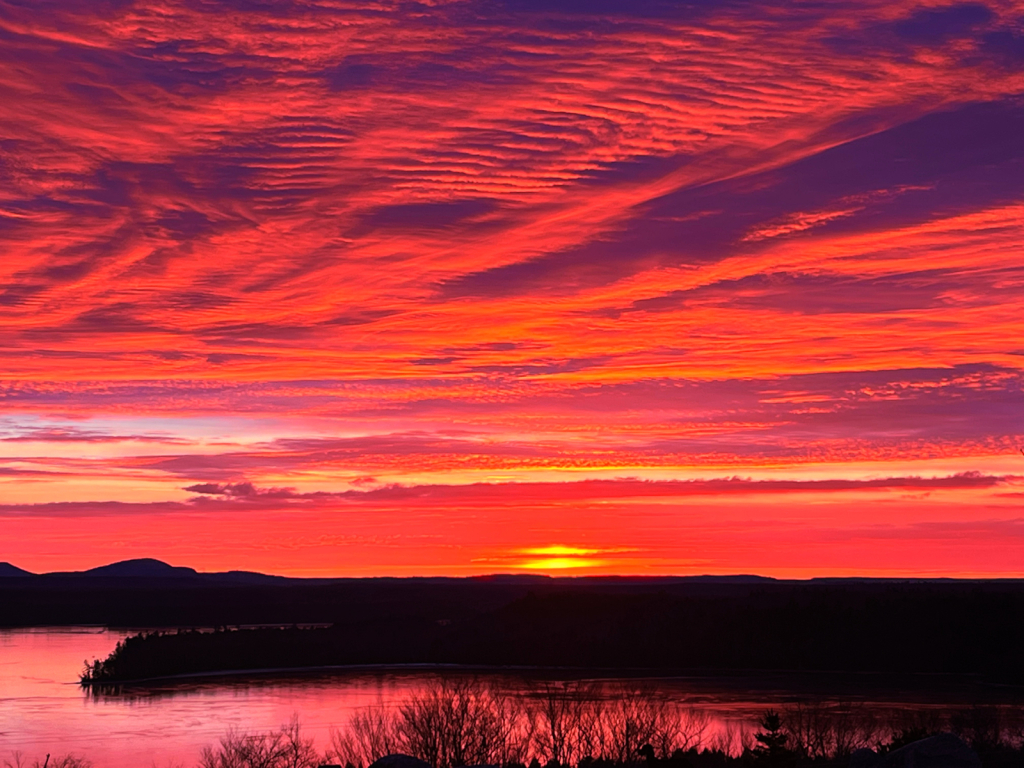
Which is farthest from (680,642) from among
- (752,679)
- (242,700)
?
(242,700)

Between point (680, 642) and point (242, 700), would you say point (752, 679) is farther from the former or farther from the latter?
point (242, 700)

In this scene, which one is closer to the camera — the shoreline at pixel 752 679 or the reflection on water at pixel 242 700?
the reflection on water at pixel 242 700

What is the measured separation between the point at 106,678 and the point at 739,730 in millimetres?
59550

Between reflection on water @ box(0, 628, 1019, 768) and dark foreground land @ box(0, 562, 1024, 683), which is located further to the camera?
dark foreground land @ box(0, 562, 1024, 683)

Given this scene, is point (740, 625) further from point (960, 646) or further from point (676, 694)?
point (676, 694)

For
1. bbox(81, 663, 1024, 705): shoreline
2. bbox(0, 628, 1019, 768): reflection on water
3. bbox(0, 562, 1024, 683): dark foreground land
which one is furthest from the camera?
bbox(0, 562, 1024, 683): dark foreground land

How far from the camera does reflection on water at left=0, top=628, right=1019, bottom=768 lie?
3046 inches

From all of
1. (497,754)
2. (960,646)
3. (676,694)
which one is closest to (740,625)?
(960,646)

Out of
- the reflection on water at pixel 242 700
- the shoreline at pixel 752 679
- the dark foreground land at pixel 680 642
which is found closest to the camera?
the reflection on water at pixel 242 700

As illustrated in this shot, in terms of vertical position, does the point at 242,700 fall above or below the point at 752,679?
below

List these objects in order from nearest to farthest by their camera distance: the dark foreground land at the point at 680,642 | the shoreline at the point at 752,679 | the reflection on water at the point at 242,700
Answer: the reflection on water at the point at 242,700
the shoreline at the point at 752,679
the dark foreground land at the point at 680,642

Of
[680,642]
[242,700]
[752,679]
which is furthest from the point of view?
[680,642]

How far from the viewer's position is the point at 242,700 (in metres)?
101

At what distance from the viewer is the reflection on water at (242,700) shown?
7738cm
